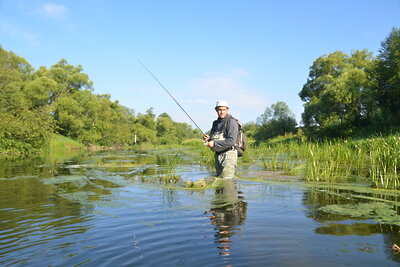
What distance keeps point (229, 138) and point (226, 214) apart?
255 centimetres

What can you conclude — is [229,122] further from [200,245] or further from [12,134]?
[12,134]

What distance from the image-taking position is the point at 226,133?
7.23 metres

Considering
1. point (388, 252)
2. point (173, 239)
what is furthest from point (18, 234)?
point (388, 252)

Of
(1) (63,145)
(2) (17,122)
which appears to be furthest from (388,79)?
(1) (63,145)

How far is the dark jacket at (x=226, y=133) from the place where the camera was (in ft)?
23.0

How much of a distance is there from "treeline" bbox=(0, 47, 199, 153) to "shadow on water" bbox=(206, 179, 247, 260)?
893 inches

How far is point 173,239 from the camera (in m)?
3.67

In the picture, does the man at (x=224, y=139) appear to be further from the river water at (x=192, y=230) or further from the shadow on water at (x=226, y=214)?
the river water at (x=192, y=230)

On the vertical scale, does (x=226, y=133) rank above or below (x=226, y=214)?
above

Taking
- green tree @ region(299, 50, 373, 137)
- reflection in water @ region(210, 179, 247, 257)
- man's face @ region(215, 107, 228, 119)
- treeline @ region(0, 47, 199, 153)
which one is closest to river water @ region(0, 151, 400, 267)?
reflection in water @ region(210, 179, 247, 257)

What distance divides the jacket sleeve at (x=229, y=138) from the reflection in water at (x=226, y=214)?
0.89 meters

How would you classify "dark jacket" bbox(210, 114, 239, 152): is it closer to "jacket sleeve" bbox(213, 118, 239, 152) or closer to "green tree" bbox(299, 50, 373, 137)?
"jacket sleeve" bbox(213, 118, 239, 152)

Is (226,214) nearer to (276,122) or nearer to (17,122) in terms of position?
(17,122)

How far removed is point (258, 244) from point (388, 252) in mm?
1233
